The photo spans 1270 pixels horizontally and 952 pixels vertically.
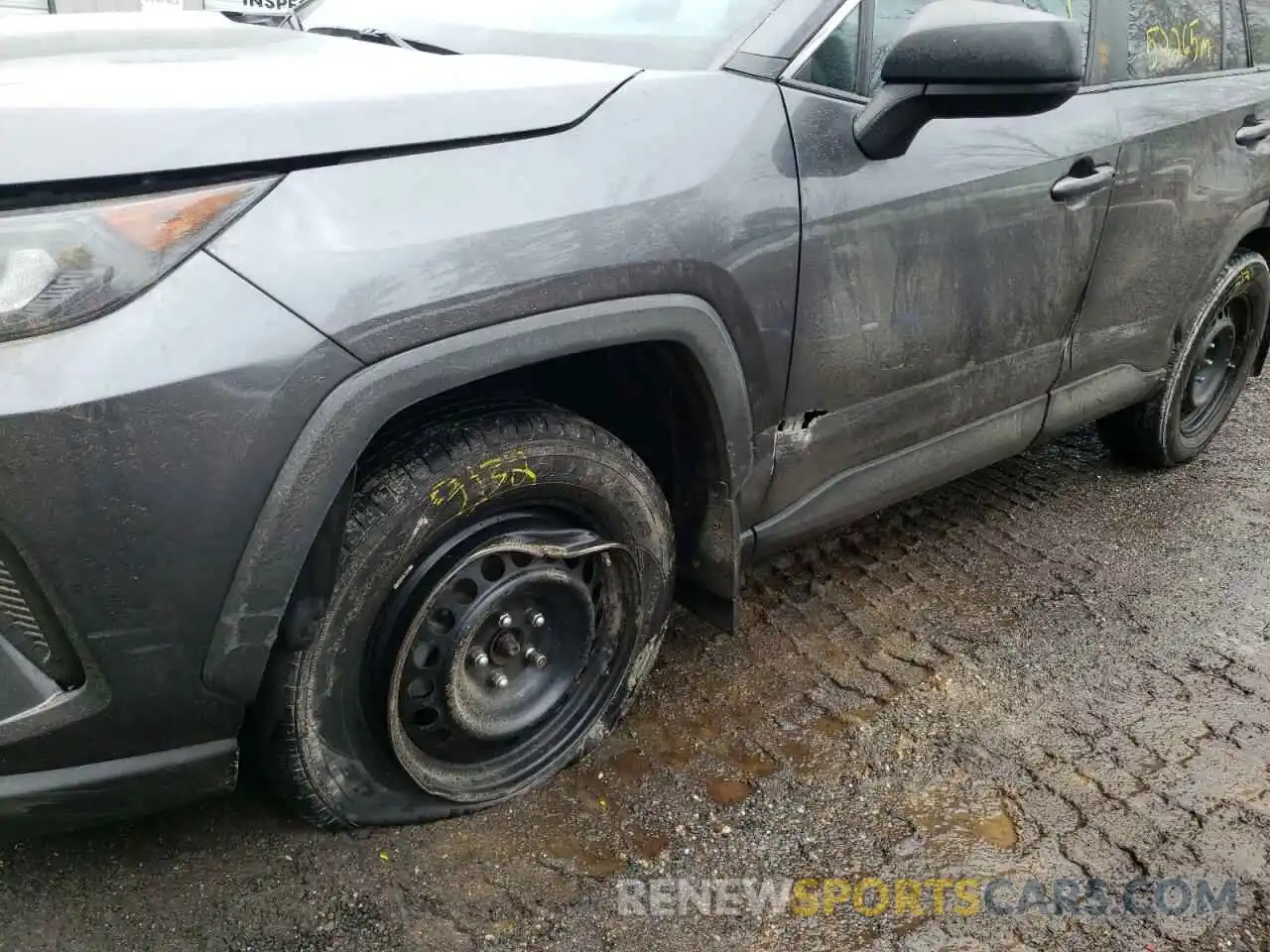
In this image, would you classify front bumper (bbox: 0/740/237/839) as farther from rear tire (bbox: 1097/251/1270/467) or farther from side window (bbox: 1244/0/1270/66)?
side window (bbox: 1244/0/1270/66)

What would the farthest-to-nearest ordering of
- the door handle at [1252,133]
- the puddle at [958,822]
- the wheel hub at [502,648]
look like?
the door handle at [1252,133], the puddle at [958,822], the wheel hub at [502,648]

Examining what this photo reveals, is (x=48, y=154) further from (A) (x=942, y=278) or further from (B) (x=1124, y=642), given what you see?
(B) (x=1124, y=642)

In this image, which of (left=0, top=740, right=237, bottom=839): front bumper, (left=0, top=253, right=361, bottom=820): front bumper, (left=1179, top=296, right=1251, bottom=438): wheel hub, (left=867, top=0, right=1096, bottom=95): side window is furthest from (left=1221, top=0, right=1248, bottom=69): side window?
(left=0, top=740, right=237, bottom=839): front bumper

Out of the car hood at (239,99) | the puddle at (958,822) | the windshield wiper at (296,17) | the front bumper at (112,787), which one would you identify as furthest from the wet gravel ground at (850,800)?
the windshield wiper at (296,17)

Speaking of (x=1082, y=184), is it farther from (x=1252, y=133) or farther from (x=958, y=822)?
(x=958, y=822)

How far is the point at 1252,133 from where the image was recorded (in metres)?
3.19

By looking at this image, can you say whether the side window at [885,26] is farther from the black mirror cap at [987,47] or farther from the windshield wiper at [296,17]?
the windshield wiper at [296,17]

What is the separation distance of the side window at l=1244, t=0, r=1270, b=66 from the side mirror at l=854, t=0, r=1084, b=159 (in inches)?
82.0

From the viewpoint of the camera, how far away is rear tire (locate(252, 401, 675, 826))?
1.68 m

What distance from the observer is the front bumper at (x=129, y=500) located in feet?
4.20

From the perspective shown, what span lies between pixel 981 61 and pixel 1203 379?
2570 mm

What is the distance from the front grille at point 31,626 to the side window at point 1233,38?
11.7 feet

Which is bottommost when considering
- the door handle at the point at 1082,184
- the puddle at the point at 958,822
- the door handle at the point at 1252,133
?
the puddle at the point at 958,822

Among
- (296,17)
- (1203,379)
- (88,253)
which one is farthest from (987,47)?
(1203,379)
